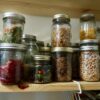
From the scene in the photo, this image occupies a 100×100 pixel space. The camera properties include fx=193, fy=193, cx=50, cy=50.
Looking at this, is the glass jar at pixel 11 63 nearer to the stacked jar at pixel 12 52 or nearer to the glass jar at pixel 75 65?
the stacked jar at pixel 12 52

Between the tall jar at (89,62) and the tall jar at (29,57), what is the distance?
197mm

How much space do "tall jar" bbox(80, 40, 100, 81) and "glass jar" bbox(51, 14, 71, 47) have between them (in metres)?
A: 0.08

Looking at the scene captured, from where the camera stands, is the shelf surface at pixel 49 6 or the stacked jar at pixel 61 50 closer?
the stacked jar at pixel 61 50

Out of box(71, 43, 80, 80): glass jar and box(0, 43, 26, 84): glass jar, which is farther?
box(71, 43, 80, 80): glass jar

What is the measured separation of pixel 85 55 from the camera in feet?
2.56

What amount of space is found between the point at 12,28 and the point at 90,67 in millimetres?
335

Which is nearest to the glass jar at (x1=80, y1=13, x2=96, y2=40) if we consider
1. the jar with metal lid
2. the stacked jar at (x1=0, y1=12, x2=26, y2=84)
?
the jar with metal lid

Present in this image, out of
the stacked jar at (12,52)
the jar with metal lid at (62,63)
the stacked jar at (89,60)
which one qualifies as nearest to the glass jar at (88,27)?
the stacked jar at (89,60)

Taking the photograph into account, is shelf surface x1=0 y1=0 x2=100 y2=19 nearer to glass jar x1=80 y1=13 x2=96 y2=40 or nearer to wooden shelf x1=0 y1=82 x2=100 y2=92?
glass jar x1=80 y1=13 x2=96 y2=40

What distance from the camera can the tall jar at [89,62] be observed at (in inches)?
29.9

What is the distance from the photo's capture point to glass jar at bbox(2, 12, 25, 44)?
70cm

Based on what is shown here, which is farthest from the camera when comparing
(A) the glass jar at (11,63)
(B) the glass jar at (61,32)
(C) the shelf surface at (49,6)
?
(C) the shelf surface at (49,6)

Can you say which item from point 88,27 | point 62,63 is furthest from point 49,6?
point 62,63

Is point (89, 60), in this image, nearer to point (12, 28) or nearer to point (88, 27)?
point (88, 27)
